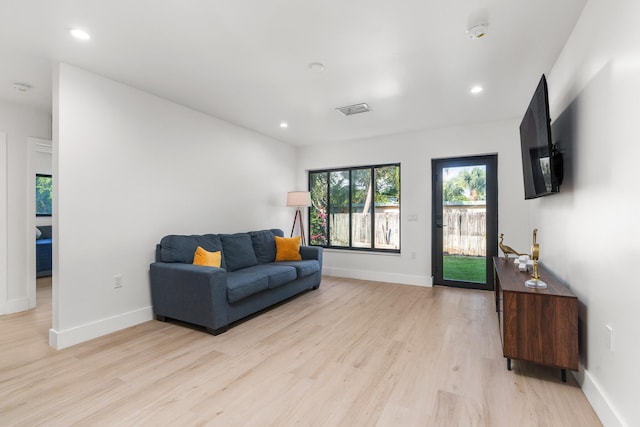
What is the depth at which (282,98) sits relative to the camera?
3.53 meters

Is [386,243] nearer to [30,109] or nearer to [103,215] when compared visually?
[103,215]

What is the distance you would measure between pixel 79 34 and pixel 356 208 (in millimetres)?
4349

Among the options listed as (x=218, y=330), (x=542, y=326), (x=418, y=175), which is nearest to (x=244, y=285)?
(x=218, y=330)

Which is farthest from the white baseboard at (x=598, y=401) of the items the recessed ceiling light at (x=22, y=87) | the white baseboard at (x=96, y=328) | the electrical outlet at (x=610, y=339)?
the recessed ceiling light at (x=22, y=87)

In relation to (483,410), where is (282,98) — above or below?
above

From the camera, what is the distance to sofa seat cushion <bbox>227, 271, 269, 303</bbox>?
→ 298 centimetres

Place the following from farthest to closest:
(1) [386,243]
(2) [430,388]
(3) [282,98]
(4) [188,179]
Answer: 1. (1) [386,243]
2. (4) [188,179]
3. (3) [282,98]
4. (2) [430,388]

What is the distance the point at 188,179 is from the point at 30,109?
83.8 inches

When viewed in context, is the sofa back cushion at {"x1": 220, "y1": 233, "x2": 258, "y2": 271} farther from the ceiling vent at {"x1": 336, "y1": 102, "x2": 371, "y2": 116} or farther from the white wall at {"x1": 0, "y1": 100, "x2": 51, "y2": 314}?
the white wall at {"x1": 0, "y1": 100, "x2": 51, "y2": 314}

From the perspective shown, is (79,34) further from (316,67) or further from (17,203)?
(17,203)

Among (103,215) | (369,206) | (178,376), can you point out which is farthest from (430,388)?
(369,206)

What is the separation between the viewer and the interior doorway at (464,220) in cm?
447

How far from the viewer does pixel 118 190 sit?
307 centimetres

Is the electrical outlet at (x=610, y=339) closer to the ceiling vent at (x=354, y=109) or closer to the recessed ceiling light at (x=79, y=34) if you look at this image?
the ceiling vent at (x=354, y=109)
